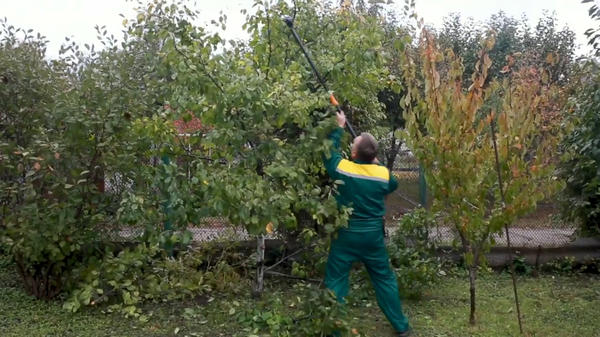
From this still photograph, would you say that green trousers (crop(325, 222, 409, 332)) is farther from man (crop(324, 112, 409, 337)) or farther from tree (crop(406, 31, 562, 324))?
tree (crop(406, 31, 562, 324))

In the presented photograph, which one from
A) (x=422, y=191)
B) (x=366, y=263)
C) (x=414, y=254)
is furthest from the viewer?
(x=422, y=191)

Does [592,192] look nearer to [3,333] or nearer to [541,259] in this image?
[541,259]

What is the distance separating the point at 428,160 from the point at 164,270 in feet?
8.76

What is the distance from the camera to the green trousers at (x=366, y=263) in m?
4.86

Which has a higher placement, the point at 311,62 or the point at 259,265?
the point at 311,62

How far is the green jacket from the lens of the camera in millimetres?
4781

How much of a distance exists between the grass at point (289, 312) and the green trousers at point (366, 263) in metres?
0.22

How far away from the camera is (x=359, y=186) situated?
479 centimetres

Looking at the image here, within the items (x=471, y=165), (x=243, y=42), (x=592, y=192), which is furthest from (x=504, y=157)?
(x=592, y=192)

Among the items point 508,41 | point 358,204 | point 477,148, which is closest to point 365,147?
point 358,204

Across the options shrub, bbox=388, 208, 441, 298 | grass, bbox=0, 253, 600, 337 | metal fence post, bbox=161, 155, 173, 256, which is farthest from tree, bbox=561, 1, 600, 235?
metal fence post, bbox=161, 155, 173, 256

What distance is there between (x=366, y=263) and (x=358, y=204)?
524mm

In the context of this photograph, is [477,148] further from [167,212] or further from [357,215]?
[167,212]

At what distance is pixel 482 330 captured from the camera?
539 centimetres
